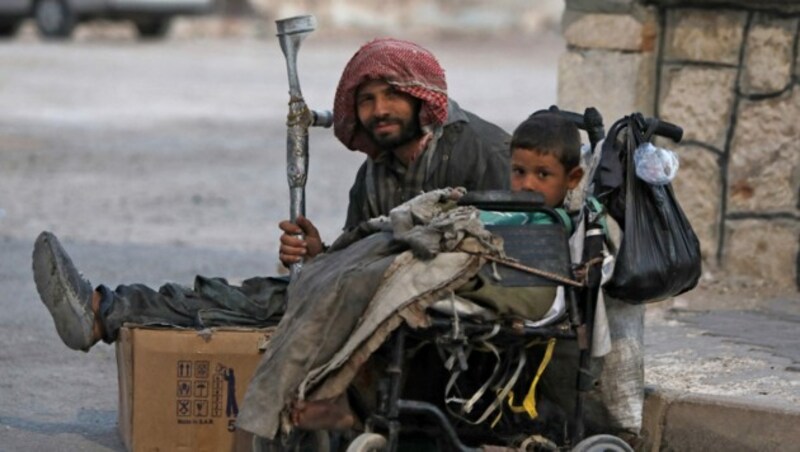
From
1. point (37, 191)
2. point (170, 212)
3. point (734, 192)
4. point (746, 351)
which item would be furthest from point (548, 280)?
point (37, 191)

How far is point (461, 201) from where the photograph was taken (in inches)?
194

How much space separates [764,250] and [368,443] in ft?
10.9

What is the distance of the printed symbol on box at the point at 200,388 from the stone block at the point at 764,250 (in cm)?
296

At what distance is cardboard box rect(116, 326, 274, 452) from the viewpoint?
17.9 feet

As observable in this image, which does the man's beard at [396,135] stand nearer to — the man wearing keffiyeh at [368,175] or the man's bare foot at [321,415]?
the man wearing keffiyeh at [368,175]

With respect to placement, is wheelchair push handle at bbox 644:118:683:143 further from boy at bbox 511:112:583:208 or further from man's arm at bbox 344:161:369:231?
man's arm at bbox 344:161:369:231

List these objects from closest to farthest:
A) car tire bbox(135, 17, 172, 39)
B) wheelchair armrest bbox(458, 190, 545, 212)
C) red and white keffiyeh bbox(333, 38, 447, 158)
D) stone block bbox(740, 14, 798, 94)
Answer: wheelchair armrest bbox(458, 190, 545, 212) → red and white keffiyeh bbox(333, 38, 447, 158) → stone block bbox(740, 14, 798, 94) → car tire bbox(135, 17, 172, 39)

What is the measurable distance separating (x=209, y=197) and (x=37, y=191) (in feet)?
3.64

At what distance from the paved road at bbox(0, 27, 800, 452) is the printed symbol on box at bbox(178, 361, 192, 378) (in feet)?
1.64

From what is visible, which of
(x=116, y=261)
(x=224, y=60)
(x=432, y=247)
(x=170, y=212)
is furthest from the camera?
(x=224, y=60)

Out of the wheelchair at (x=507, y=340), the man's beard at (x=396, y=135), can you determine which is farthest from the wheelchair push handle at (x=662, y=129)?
the man's beard at (x=396, y=135)

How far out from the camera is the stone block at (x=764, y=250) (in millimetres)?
7574

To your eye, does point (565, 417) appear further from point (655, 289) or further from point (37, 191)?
point (37, 191)

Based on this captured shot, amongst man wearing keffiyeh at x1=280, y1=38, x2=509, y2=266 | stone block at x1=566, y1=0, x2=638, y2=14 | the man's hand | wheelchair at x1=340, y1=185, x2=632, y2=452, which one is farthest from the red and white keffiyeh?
stone block at x1=566, y1=0, x2=638, y2=14
